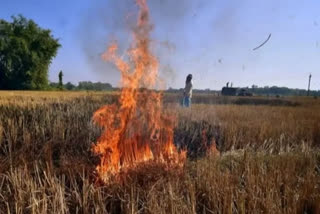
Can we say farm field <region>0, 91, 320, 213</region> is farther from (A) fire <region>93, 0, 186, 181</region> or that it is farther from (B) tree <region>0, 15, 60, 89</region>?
(B) tree <region>0, 15, 60, 89</region>

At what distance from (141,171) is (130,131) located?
1252 millimetres

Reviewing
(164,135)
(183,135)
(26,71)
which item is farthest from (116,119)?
(26,71)

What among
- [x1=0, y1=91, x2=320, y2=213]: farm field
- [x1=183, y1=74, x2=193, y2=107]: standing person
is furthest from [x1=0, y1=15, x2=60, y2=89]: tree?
[x1=0, y1=91, x2=320, y2=213]: farm field

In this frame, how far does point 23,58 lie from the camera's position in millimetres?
51406

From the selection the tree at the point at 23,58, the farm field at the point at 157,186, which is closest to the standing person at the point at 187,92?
the farm field at the point at 157,186

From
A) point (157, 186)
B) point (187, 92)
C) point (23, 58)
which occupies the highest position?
point (23, 58)

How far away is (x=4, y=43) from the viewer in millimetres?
51812

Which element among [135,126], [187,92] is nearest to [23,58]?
[187,92]

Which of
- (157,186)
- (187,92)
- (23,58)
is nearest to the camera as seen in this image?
(157,186)

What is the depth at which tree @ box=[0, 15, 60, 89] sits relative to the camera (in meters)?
50.4

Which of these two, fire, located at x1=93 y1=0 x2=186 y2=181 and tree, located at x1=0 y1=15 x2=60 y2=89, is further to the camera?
tree, located at x1=0 y1=15 x2=60 y2=89

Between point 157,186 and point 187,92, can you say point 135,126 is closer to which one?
point 157,186

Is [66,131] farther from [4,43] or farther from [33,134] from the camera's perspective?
[4,43]

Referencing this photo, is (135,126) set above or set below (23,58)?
below
